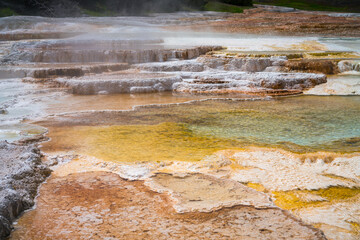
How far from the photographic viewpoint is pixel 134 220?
2277 mm

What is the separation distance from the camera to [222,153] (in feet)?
11.2

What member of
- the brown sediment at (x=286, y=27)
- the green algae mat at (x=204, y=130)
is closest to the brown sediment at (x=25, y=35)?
the brown sediment at (x=286, y=27)

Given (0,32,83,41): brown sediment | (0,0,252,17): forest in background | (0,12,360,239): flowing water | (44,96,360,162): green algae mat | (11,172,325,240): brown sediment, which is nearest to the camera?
(11,172,325,240): brown sediment

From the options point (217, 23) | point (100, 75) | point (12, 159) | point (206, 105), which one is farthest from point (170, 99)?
point (217, 23)

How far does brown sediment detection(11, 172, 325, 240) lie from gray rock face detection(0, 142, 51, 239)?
0.08 meters

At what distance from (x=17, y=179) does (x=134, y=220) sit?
3.46 feet

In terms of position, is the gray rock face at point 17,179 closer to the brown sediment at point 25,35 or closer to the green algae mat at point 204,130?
the green algae mat at point 204,130

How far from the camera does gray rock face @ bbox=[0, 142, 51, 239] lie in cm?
228

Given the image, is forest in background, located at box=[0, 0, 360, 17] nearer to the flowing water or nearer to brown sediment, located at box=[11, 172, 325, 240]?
the flowing water

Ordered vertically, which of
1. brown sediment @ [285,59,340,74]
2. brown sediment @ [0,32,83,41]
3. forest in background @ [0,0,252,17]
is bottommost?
brown sediment @ [285,59,340,74]

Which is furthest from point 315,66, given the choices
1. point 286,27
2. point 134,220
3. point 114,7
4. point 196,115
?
point 114,7

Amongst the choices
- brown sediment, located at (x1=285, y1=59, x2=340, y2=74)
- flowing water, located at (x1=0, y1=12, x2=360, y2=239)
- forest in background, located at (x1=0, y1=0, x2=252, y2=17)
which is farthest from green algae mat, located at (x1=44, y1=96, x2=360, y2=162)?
A: forest in background, located at (x1=0, y1=0, x2=252, y2=17)

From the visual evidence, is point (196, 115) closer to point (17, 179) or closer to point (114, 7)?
point (17, 179)

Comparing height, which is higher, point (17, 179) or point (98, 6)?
point (98, 6)
